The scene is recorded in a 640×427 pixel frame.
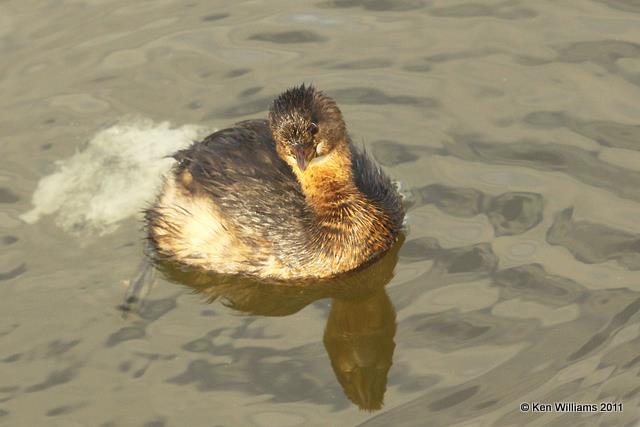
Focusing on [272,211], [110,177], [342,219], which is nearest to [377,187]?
[342,219]

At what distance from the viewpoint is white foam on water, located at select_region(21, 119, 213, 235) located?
28.8 ft

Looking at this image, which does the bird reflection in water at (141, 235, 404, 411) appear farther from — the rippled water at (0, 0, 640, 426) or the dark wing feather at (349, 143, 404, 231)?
the dark wing feather at (349, 143, 404, 231)

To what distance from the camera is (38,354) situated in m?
7.44

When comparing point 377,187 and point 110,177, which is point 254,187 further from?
point 110,177

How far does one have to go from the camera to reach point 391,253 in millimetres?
8203

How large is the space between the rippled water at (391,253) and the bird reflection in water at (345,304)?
17mm

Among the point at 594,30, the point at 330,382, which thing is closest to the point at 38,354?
the point at 330,382

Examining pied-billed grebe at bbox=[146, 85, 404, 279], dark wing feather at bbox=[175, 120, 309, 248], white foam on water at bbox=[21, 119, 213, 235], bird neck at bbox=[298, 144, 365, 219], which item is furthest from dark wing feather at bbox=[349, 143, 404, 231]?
white foam on water at bbox=[21, 119, 213, 235]

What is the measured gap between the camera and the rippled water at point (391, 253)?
23.0 ft

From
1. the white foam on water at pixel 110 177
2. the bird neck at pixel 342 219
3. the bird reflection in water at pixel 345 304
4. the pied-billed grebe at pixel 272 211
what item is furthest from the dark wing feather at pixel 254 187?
the white foam on water at pixel 110 177

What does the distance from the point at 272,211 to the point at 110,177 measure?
1.95 m

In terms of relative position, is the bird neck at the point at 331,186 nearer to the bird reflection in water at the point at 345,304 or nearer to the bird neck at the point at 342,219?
the bird neck at the point at 342,219

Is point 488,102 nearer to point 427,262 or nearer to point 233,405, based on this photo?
point 427,262

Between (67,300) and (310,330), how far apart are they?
1.72 m
